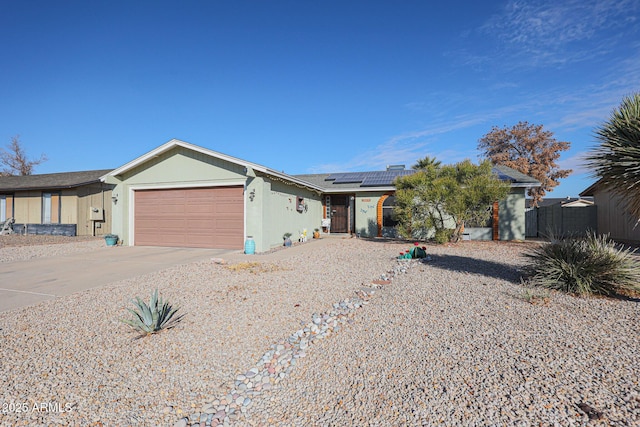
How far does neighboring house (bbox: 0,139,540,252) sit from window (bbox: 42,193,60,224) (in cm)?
833

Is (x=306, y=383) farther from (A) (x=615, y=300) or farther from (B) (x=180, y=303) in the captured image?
(A) (x=615, y=300)

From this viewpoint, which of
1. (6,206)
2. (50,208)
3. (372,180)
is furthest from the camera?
(6,206)

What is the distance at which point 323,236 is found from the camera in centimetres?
1678

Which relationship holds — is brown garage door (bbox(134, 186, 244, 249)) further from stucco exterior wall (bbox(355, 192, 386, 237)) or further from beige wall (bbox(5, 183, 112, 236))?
beige wall (bbox(5, 183, 112, 236))

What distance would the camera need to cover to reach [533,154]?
28.4 meters

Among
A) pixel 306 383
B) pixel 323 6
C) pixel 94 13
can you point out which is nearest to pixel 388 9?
pixel 323 6

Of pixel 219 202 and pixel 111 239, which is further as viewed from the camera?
pixel 111 239

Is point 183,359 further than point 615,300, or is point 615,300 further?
point 615,300

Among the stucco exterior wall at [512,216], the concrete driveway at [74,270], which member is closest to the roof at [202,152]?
the concrete driveway at [74,270]

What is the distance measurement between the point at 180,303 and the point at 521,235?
14926 millimetres

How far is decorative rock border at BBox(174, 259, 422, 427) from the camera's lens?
7.72ft

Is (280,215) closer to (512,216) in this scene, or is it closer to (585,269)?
(585,269)

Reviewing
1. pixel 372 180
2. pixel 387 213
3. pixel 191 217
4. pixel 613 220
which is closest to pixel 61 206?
pixel 191 217

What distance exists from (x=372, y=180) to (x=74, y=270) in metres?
13.1
